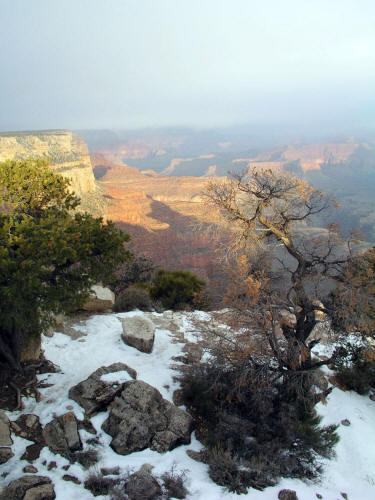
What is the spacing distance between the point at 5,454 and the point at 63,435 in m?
1.10

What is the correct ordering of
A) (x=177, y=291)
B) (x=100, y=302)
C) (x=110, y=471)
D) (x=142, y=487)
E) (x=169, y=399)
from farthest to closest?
(x=177, y=291)
(x=100, y=302)
(x=169, y=399)
(x=110, y=471)
(x=142, y=487)

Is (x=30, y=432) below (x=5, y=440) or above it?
below

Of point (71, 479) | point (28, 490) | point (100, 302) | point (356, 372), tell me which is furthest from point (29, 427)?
point (356, 372)

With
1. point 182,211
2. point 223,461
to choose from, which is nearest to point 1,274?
point 223,461

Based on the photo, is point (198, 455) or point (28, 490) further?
point (198, 455)

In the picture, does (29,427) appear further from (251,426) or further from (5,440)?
(251,426)

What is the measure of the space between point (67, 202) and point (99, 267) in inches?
76.6

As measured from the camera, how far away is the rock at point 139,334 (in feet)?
35.6

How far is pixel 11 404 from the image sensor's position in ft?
24.5

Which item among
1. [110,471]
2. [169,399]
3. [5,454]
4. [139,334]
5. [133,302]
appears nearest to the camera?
[5,454]

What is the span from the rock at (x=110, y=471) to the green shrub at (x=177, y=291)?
10.9m

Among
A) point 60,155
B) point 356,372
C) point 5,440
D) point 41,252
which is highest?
point 60,155

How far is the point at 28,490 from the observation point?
16.9 ft

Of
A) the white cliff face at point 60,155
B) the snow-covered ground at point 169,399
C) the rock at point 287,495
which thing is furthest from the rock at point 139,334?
the white cliff face at point 60,155
